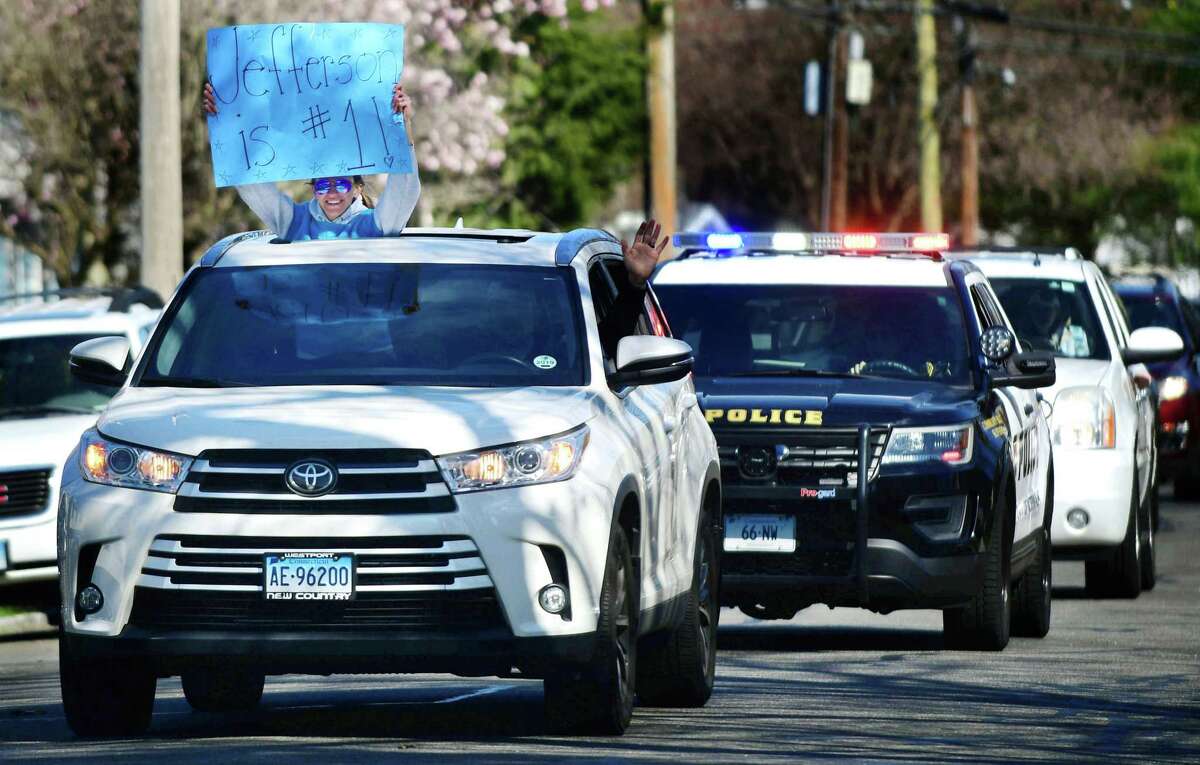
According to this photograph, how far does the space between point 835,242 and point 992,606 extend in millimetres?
2100

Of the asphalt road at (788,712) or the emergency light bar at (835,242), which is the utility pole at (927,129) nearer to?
A: the emergency light bar at (835,242)

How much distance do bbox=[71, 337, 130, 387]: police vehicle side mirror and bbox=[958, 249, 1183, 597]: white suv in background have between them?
6514 millimetres

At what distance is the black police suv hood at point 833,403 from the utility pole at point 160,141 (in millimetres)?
8037

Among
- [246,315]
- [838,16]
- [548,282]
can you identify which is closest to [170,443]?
[246,315]

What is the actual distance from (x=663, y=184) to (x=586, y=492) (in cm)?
2436

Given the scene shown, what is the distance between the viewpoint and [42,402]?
1612 cm

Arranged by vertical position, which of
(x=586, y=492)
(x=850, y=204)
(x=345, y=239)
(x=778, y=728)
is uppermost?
(x=345, y=239)

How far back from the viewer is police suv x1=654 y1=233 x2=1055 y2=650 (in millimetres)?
12000

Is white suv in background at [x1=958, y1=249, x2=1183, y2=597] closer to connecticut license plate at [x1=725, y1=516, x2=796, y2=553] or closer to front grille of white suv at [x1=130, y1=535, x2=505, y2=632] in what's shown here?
connecticut license plate at [x1=725, y1=516, x2=796, y2=553]

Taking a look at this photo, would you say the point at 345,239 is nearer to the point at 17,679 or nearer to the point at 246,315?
the point at 246,315

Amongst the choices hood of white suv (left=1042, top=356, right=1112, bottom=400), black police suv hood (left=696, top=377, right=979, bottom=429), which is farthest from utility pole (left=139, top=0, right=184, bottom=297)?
black police suv hood (left=696, top=377, right=979, bottom=429)

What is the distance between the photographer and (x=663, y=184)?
1299 inches

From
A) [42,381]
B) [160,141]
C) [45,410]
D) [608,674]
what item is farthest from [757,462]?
[160,141]

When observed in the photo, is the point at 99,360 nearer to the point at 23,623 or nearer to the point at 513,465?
the point at 513,465
